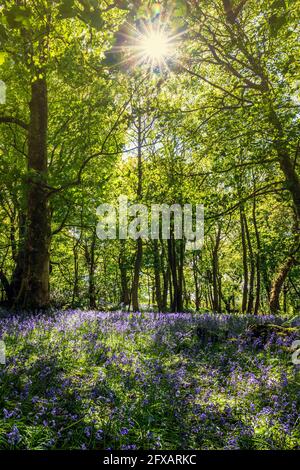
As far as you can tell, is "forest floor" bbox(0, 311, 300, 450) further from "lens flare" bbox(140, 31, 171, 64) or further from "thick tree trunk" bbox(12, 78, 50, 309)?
"lens flare" bbox(140, 31, 171, 64)

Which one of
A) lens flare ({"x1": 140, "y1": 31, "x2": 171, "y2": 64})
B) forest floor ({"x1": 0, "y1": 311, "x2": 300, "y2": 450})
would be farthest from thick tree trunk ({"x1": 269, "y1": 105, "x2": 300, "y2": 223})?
forest floor ({"x1": 0, "y1": 311, "x2": 300, "y2": 450})

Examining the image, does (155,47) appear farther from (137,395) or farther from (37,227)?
(37,227)

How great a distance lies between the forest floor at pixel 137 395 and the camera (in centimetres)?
336

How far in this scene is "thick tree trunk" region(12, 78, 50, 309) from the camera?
10.6m

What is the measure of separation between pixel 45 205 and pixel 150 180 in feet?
36.6

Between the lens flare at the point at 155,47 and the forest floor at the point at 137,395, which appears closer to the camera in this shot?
the forest floor at the point at 137,395

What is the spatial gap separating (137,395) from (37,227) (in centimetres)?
778

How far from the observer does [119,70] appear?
6344 millimetres

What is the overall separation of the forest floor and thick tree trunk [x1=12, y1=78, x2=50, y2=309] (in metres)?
3.52

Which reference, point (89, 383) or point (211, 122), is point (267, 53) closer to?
point (211, 122)

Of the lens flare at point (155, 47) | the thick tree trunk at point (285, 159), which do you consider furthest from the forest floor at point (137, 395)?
the thick tree trunk at point (285, 159)

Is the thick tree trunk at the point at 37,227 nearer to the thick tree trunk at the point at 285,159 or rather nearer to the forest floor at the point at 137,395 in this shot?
the forest floor at the point at 137,395

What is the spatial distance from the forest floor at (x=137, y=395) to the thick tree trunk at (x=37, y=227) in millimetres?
3524

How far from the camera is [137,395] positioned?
429 cm
